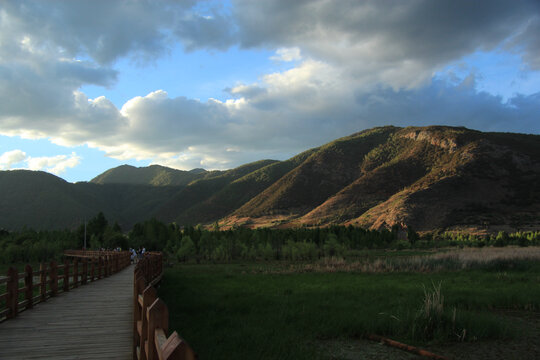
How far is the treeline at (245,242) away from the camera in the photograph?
64375 mm

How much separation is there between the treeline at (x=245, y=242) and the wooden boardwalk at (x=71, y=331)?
51.1m

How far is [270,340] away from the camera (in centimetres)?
1018

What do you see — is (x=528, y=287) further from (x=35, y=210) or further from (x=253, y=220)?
(x=35, y=210)

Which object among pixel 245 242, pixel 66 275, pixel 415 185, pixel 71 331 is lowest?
pixel 245 242

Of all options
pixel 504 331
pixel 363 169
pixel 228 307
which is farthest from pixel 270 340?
pixel 363 169

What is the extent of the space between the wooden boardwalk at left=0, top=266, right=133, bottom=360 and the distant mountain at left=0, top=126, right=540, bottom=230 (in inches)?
3143

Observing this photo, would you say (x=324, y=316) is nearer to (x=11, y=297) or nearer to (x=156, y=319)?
(x=11, y=297)

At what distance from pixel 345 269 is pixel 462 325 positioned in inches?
949

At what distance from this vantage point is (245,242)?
70688mm

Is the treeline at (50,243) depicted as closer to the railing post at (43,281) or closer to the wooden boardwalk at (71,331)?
the railing post at (43,281)

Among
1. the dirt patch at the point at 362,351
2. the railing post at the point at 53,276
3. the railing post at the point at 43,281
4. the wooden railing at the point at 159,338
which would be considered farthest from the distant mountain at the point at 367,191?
the wooden railing at the point at 159,338

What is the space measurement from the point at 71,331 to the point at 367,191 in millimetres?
104449

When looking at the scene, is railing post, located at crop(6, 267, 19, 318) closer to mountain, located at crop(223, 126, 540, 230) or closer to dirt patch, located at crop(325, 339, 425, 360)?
dirt patch, located at crop(325, 339, 425, 360)

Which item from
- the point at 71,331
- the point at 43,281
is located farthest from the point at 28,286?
the point at 71,331
